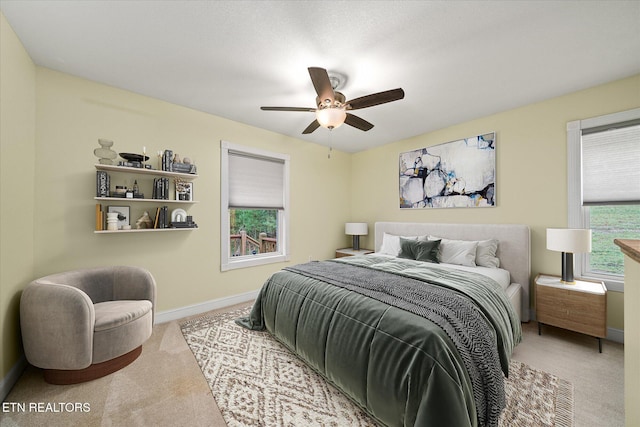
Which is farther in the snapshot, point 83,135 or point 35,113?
point 83,135

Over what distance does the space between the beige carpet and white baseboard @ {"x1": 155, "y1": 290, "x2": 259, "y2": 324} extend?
1.75 ft

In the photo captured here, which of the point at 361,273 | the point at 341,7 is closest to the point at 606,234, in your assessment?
the point at 361,273

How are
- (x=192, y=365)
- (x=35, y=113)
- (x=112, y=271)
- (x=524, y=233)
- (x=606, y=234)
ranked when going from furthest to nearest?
(x=524, y=233), (x=606, y=234), (x=112, y=271), (x=35, y=113), (x=192, y=365)

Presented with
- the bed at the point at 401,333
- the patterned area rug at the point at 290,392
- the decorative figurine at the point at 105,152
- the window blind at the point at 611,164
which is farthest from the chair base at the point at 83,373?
the window blind at the point at 611,164

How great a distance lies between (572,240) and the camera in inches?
98.5

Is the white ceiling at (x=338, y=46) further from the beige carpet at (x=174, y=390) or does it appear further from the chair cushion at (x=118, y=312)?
Answer: the beige carpet at (x=174, y=390)

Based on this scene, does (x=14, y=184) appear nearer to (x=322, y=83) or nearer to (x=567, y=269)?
(x=322, y=83)

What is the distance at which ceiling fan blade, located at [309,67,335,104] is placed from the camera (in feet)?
6.14

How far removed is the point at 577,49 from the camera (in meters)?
2.09

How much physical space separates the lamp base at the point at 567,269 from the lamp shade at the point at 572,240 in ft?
0.60

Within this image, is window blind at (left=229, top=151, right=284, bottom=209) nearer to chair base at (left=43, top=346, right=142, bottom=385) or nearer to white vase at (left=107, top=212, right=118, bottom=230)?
white vase at (left=107, top=212, right=118, bottom=230)

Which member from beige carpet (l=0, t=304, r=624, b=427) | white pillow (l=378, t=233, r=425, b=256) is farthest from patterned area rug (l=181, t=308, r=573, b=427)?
white pillow (l=378, t=233, r=425, b=256)

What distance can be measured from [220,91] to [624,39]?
368 cm

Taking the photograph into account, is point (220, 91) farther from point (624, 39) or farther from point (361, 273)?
point (624, 39)
